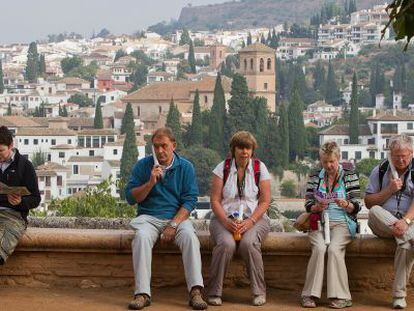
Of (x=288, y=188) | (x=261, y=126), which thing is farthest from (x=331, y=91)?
(x=288, y=188)

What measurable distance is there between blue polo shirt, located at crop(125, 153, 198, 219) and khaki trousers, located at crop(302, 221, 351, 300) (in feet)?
2.03

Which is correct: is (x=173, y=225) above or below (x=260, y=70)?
below

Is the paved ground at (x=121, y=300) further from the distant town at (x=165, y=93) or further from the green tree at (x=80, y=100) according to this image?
the green tree at (x=80, y=100)

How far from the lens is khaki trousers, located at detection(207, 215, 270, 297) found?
6.66m

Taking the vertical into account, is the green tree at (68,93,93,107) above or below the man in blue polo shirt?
below

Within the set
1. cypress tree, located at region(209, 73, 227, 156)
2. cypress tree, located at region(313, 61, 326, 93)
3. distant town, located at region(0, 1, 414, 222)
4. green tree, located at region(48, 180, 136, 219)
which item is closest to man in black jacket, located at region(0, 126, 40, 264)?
green tree, located at region(48, 180, 136, 219)

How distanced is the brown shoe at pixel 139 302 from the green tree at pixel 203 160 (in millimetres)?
64692

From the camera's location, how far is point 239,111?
261 ft

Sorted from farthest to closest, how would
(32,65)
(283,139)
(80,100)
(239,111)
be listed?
(32,65)
(80,100)
(239,111)
(283,139)

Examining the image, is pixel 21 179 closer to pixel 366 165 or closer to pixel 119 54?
pixel 366 165

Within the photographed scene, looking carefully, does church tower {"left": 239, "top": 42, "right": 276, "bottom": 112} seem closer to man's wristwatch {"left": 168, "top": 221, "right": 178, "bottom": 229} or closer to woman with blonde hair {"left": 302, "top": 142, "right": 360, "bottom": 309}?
woman with blonde hair {"left": 302, "top": 142, "right": 360, "bottom": 309}

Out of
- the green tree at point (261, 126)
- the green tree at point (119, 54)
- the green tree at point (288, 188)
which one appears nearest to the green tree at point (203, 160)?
the green tree at point (261, 126)

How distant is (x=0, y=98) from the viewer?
13925cm

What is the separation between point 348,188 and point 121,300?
114 centimetres
